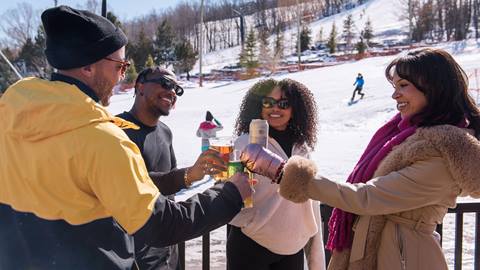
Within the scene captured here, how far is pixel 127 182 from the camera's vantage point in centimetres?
165

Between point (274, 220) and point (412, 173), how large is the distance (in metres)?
0.93

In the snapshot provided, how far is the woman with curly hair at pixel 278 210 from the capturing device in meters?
2.90

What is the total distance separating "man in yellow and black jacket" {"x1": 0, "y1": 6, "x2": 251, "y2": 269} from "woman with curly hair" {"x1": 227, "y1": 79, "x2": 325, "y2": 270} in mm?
1105

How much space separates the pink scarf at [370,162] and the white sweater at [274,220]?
249 mm

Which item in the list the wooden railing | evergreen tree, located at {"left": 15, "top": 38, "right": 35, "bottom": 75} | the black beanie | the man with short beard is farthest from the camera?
evergreen tree, located at {"left": 15, "top": 38, "right": 35, "bottom": 75}

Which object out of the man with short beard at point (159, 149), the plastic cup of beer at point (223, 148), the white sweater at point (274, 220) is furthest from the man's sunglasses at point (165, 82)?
Answer: the plastic cup of beer at point (223, 148)

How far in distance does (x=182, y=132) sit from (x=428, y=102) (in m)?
17.5

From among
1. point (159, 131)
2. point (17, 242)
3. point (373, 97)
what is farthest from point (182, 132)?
point (17, 242)

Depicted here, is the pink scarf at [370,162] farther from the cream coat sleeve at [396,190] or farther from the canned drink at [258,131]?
the canned drink at [258,131]

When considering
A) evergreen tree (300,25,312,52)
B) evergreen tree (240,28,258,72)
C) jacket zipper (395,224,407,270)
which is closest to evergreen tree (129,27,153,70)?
evergreen tree (240,28,258,72)

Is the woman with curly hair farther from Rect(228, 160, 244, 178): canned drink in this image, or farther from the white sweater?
Rect(228, 160, 244, 178): canned drink

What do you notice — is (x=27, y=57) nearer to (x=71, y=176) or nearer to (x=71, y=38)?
(x=71, y=38)

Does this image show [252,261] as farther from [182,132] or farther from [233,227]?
[182,132]

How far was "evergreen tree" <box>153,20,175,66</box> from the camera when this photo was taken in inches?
2574
